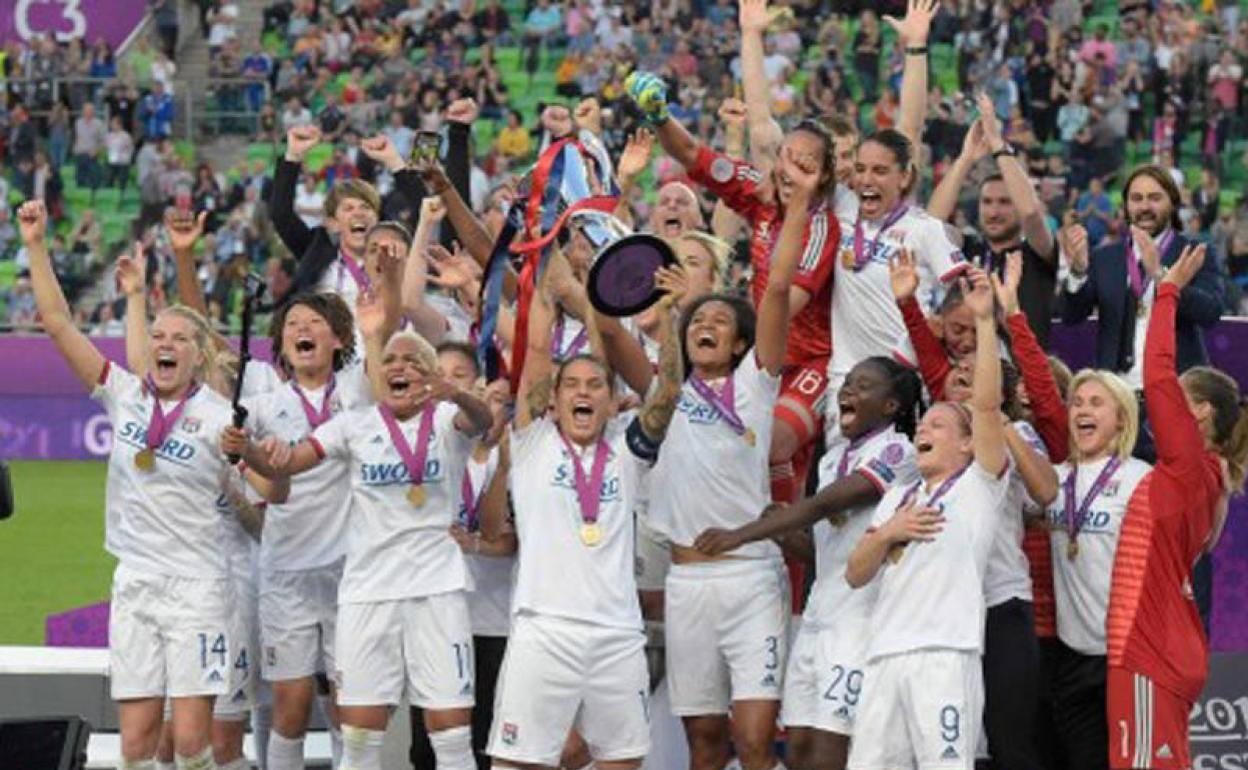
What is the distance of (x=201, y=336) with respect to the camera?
32.5ft

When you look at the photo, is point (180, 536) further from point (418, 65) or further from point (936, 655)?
point (418, 65)

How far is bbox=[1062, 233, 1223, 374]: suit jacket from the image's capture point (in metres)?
10.1

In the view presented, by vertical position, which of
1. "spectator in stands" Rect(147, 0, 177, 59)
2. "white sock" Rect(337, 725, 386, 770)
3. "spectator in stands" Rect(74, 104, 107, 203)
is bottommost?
"white sock" Rect(337, 725, 386, 770)

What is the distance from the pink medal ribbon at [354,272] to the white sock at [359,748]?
1.96m

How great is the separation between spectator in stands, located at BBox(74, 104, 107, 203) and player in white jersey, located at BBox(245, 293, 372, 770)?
1870cm

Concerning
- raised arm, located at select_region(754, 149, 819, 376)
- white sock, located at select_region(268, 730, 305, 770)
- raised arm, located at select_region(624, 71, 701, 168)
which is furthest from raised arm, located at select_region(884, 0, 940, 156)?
white sock, located at select_region(268, 730, 305, 770)

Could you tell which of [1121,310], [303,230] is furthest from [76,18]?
[1121,310]

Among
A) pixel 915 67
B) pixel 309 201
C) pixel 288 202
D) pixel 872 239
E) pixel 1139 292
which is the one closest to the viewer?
pixel 872 239

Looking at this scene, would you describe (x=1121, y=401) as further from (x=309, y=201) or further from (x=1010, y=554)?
(x=309, y=201)

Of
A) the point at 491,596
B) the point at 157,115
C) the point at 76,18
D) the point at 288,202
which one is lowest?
the point at 491,596

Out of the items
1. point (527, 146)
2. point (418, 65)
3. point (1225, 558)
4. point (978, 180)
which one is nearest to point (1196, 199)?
point (978, 180)

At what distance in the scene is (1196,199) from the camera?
24125 mm

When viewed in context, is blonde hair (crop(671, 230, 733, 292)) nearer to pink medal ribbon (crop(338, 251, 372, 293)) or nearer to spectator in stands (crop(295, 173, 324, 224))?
pink medal ribbon (crop(338, 251, 372, 293))

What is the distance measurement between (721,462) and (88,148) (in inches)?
786
